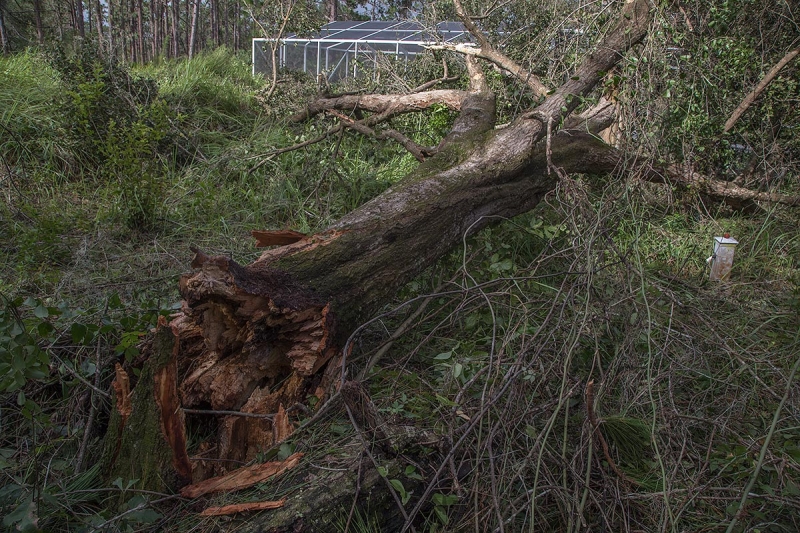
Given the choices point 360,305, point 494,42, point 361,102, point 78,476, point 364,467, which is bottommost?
point 78,476

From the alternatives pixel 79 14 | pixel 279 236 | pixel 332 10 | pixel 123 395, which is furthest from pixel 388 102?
pixel 332 10

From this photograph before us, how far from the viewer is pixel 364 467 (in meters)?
1.90

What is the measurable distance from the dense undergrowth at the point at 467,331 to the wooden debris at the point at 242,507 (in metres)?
0.05

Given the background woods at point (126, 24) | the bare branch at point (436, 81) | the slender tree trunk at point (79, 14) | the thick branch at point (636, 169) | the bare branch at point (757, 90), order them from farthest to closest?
1. the slender tree trunk at point (79, 14)
2. the background woods at point (126, 24)
3. the bare branch at point (436, 81)
4. the bare branch at point (757, 90)
5. the thick branch at point (636, 169)

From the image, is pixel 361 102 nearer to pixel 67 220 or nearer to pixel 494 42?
pixel 494 42

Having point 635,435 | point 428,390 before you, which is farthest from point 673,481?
point 428,390

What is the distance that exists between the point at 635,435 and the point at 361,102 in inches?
167

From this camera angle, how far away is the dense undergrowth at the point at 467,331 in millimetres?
1857

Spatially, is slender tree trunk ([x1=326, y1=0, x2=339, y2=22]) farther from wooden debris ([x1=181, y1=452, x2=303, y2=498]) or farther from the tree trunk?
wooden debris ([x1=181, y1=452, x2=303, y2=498])

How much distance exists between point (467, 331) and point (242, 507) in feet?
5.25

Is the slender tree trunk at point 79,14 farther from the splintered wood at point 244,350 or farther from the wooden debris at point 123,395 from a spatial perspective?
the wooden debris at point 123,395

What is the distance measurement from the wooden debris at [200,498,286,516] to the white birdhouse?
11.1 ft

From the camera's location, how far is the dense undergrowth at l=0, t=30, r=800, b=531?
1.86 metres

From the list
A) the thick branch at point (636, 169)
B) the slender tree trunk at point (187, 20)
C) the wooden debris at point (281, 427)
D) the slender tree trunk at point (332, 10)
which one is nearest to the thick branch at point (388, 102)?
the thick branch at point (636, 169)
